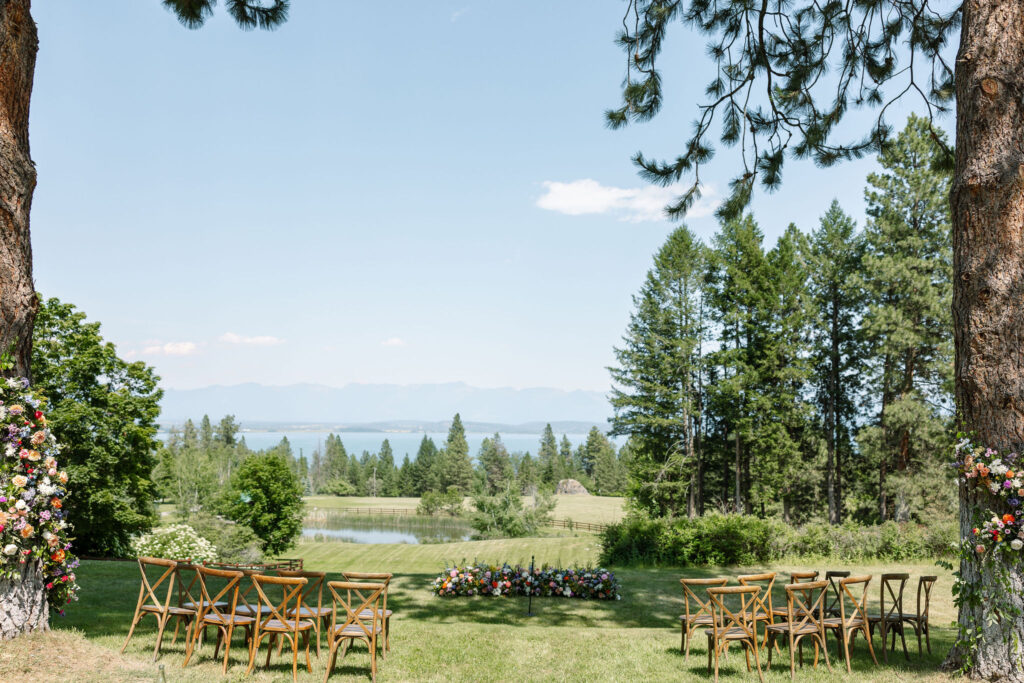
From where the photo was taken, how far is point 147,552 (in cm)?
2042

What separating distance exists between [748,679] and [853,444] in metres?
25.9

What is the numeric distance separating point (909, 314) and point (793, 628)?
70.5 feet

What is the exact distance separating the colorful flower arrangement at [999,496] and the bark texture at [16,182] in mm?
8324

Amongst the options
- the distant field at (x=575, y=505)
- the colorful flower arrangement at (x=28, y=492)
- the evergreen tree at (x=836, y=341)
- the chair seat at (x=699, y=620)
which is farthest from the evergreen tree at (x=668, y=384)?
the colorful flower arrangement at (x=28, y=492)

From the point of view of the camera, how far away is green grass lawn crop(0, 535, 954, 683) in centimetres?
526

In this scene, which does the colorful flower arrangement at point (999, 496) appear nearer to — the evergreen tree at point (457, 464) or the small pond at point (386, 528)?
the small pond at point (386, 528)

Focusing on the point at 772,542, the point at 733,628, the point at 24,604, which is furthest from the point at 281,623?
the point at 772,542

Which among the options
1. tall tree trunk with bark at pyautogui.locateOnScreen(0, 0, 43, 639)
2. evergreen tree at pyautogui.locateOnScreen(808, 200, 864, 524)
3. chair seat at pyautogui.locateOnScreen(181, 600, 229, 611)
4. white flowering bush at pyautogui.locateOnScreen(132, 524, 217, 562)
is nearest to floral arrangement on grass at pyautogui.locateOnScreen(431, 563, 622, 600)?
chair seat at pyautogui.locateOnScreen(181, 600, 229, 611)

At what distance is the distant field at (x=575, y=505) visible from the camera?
1927 inches

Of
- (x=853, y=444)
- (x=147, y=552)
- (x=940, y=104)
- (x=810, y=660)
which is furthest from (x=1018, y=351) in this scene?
(x=853, y=444)

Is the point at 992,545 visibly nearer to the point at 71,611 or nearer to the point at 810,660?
the point at 810,660

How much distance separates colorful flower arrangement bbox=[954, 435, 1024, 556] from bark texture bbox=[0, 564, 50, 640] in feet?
26.2

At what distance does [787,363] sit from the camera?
2794 centimetres

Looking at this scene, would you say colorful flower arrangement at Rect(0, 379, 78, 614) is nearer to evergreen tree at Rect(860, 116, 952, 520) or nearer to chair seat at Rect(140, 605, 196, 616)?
chair seat at Rect(140, 605, 196, 616)
